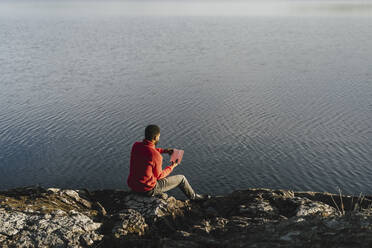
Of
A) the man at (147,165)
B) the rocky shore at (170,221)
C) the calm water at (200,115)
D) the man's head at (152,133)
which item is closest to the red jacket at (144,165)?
the man at (147,165)

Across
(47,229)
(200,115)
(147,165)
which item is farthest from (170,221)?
(200,115)

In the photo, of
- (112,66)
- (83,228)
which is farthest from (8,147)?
(112,66)

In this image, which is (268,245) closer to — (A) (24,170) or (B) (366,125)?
(A) (24,170)

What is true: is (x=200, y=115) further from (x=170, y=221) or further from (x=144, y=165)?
(x=170, y=221)

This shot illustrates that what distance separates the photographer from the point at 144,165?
31.9ft

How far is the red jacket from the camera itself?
→ 378 inches

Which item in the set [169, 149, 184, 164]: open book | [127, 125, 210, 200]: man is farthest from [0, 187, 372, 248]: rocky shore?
[169, 149, 184, 164]: open book

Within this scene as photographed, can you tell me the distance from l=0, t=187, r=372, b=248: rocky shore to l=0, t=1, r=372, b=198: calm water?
12.1 meters

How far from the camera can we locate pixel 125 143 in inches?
1120

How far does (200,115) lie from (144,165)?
24247 millimetres

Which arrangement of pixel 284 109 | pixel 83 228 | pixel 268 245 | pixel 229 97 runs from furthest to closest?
pixel 229 97 → pixel 284 109 → pixel 83 228 → pixel 268 245

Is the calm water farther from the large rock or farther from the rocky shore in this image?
the large rock

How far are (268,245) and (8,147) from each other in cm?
2608

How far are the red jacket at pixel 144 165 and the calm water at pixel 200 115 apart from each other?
41.9 ft
